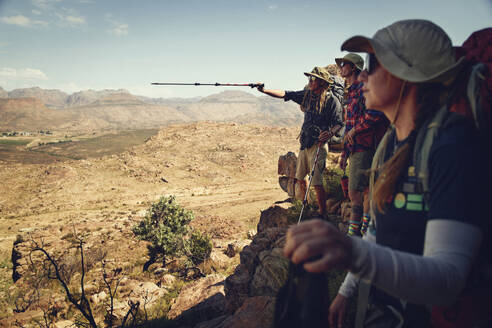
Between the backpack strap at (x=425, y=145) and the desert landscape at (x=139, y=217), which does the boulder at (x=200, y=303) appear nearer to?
the desert landscape at (x=139, y=217)

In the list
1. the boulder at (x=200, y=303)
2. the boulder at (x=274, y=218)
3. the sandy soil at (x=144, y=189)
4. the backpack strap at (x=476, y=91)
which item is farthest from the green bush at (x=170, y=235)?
the backpack strap at (x=476, y=91)

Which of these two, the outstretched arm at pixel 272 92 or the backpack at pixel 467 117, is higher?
the outstretched arm at pixel 272 92

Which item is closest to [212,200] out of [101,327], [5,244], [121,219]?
[121,219]

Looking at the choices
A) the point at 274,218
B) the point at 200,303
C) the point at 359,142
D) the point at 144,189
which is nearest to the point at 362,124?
the point at 359,142

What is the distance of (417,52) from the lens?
0.92 meters

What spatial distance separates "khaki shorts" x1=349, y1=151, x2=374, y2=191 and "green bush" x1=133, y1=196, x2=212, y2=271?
872cm

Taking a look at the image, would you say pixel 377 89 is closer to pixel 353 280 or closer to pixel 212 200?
pixel 353 280

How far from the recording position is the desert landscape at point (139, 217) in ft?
22.3

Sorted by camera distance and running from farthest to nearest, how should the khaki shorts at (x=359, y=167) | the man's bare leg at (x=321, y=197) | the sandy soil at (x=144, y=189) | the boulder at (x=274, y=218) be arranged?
the sandy soil at (x=144, y=189) → the boulder at (x=274, y=218) → the man's bare leg at (x=321, y=197) → the khaki shorts at (x=359, y=167)

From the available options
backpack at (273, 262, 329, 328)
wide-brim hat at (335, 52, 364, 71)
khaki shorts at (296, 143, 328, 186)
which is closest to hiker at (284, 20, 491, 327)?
backpack at (273, 262, 329, 328)

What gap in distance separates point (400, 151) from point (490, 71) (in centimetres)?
37

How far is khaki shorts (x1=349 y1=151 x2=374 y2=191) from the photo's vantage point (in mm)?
3206

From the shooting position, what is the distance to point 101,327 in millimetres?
6750

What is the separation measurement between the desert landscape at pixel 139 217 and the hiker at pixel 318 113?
2.12 m
